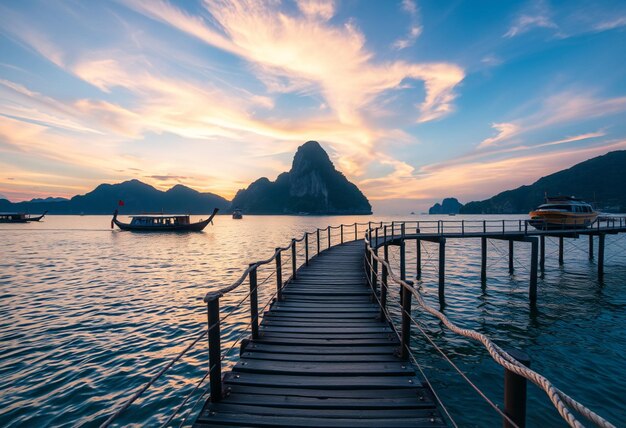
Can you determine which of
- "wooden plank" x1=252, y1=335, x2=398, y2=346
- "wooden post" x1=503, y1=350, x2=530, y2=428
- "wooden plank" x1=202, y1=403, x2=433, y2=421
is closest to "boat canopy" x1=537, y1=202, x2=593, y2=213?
"wooden plank" x1=252, y1=335, x2=398, y2=346

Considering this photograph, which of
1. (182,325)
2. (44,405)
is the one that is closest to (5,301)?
(182,325)

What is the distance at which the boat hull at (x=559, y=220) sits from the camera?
79.8 ft

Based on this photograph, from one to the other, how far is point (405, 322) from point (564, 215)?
2769cm

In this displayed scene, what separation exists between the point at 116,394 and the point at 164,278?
1403 centimetres

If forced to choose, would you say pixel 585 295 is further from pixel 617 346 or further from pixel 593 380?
pixel 593 380

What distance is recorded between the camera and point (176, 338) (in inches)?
406

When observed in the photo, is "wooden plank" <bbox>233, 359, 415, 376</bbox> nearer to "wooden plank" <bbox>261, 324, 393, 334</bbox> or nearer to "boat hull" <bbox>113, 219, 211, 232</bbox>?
"wooden plank" <bbox>261, 324, 393, 334</bbox>

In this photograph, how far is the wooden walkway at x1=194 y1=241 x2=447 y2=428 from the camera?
3762 millimetres

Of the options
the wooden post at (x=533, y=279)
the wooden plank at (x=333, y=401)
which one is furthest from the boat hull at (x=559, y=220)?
the wooden plank at (x=333, y=401)

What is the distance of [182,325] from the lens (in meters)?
11.6

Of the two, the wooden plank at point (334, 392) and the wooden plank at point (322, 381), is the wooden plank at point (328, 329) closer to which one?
the wooden plank at point (322, 381)

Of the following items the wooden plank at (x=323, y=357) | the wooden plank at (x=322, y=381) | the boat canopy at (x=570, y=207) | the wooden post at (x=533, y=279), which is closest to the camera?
the wooden plank at (x=322, y=381)

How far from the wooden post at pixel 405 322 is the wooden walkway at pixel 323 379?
171mm

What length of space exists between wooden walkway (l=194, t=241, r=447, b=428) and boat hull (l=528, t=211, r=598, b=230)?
80.3 feet
